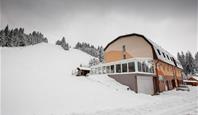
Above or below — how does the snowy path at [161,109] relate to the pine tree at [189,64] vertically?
below

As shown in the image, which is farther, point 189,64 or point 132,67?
point 189,64

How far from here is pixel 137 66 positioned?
67.0 ft

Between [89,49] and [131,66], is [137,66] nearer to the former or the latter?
[131,66]

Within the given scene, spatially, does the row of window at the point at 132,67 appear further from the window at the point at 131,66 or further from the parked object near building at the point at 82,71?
the parked object near building at the point at 82,71

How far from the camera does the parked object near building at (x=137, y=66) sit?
2058 centimetres

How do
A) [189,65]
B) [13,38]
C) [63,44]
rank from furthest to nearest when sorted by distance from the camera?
1. [63,44]
2. [189,65]
3. [13,38]

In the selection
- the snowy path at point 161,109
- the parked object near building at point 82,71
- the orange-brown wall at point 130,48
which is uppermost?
the orange-brown wall at point 130,48

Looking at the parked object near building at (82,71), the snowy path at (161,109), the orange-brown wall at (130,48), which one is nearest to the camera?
the snowy path at (161,109)

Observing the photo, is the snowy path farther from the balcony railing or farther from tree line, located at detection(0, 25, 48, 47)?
tree line, located at detection(0, 25, 48, 47)

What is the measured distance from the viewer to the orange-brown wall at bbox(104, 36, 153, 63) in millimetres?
24578

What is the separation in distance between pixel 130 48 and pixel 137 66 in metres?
6.44

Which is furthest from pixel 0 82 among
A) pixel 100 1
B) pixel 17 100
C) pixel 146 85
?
pixel 146 85

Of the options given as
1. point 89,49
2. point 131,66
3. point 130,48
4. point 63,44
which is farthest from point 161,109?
point 89,49

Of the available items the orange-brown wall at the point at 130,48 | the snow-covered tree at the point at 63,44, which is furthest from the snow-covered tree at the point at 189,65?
the snow-covered tree at the point at 63,44
